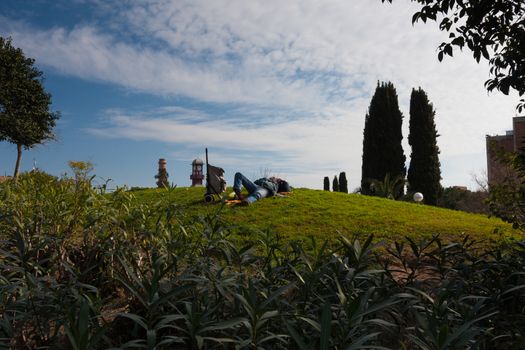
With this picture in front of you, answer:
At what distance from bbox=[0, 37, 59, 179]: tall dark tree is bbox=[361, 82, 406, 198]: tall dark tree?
2034 centimetres

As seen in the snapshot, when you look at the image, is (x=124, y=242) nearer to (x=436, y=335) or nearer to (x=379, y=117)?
(x=436, y=335)

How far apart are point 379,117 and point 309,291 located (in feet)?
92.3

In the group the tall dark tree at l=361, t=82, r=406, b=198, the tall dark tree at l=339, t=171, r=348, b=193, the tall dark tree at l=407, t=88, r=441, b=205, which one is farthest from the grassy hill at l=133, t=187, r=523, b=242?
the tall dark tree at l=339, t=171, r=348, b=193

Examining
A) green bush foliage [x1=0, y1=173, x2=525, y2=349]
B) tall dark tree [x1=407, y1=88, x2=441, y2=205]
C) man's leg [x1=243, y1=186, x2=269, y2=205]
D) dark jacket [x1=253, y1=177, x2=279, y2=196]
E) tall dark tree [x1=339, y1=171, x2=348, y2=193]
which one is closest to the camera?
green bush foliage [x1=0, y1=173, x2=525, y2=349]

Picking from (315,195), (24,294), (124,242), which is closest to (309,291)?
(24,294)

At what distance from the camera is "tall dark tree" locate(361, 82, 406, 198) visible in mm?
27797

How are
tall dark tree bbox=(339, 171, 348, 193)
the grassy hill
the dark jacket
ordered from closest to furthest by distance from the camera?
the grassy hill < the dark jacket < tall dark tree bbox=(339, 171, 348, 193)

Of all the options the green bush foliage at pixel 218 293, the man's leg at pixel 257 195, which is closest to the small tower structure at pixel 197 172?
the man's leg at pixel 257 195

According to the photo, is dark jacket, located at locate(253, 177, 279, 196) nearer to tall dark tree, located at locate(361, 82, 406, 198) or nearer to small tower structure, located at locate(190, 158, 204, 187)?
small tower structure, located at locate(190, 158, 204, 187)

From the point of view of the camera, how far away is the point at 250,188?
13.1m

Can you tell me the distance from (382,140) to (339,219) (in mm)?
19093

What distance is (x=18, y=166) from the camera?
1001 inches

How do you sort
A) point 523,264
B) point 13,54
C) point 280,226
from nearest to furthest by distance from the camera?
1. point 523,264
2. point 280,226
3. point 13,54

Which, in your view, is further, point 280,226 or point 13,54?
point 13,54
